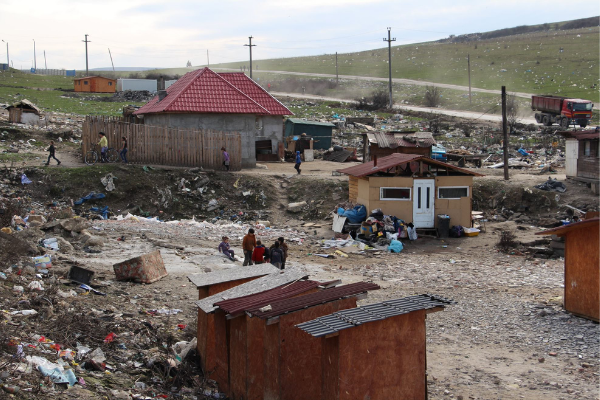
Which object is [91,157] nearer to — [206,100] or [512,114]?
[206,100]

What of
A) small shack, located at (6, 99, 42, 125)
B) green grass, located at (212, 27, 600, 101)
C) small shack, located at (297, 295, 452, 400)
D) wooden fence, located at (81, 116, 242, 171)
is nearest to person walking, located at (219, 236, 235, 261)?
small shack, located at (297, 295, 452, 400)

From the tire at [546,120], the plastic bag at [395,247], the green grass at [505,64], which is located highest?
the green grass at [505,64]

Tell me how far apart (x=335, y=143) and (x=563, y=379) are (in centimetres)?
2808

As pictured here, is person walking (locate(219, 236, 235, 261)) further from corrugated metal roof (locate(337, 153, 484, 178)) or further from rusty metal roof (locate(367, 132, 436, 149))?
rusty metal roof (locate(367, 132, 436, 149))

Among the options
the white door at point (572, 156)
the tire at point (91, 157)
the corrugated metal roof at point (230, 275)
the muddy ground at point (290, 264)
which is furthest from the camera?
the white door at point (572, 156)

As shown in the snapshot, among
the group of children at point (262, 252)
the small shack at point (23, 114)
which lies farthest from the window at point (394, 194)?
the small shack at point (23, 114)

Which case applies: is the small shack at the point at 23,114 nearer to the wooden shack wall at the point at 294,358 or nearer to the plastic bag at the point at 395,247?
the plastic bag at the point at 395,247

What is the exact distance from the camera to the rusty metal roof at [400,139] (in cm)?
2702

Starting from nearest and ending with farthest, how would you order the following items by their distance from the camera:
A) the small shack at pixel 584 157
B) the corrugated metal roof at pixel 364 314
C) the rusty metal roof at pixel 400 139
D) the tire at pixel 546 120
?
the corrugated metal roof at pixel 364 314 < the small shack at pixel 584 157 < the rusty metal roof at pixel 400 139 < the tire at pixel 546 120

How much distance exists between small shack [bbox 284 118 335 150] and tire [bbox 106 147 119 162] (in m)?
11.2

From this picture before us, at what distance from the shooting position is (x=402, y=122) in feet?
151

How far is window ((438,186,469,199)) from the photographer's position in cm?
2116

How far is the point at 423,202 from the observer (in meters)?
21.0

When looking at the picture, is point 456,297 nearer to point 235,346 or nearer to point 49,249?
point 235,346
